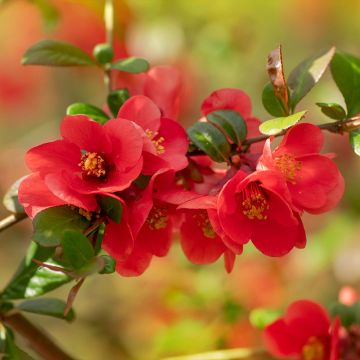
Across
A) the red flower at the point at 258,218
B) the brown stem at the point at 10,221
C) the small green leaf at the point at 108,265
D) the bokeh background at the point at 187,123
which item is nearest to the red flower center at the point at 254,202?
the red flower at the point at 258,218

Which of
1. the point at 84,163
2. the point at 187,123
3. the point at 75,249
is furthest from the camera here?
the point at 187,123

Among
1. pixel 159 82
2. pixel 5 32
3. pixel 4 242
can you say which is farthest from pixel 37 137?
pixel 159 82

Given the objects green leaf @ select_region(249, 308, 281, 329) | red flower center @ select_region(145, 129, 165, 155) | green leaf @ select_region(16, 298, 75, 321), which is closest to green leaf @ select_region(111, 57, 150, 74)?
red flower center @ select_region(145, 129, 165, 155)

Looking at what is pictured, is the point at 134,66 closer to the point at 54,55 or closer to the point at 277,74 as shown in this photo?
the point at 54,55

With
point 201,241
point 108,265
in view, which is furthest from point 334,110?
point 108,265

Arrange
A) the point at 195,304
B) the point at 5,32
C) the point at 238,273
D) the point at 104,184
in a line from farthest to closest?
the point at 5,32 < the point at 238,273 < the point at 195,304 < the point at 104,184

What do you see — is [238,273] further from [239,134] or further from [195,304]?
[239,134]

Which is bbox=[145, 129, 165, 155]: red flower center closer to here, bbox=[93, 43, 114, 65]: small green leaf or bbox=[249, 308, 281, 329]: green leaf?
bbox=[93, 43, 114, 65]: small green leaf
